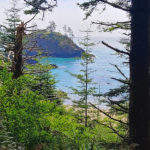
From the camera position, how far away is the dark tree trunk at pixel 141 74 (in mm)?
3631

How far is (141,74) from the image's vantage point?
364cm

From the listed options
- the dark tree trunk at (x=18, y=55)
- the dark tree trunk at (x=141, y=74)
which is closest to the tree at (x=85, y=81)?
the dark tree trunk at (x=18, y=55)

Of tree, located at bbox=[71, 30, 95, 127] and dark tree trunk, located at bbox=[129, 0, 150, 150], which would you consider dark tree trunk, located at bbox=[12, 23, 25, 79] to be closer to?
dark tree trunk, located at bbox=[129, 0, 150, 150]

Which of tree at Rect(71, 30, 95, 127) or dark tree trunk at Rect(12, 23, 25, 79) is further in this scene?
tree at Rect(71, 30, 95, 127)

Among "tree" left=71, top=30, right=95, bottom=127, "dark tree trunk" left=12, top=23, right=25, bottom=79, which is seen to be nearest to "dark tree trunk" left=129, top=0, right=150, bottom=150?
"dark tree trunk" left=12, top=23, right=25, bottom=79

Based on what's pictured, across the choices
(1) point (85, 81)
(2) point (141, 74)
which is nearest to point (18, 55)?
(2) point (141, 74)

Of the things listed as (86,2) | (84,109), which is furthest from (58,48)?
(86,2)

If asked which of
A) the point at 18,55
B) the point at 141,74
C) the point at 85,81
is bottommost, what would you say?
the point at 85,81

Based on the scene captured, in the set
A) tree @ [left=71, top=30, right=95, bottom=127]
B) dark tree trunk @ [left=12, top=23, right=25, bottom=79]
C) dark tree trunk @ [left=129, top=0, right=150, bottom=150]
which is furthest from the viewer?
tree @ [left=71, top=30, right=95, bottom=127]

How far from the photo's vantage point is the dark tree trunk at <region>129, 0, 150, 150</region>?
11.9 feet

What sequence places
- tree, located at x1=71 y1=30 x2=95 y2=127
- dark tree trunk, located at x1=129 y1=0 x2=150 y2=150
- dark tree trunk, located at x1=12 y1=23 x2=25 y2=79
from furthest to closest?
tree, located at x1=71 y1=30 x2=95 y2=127 → dark tree trunk, located at x1=12 y1=23 x2=25 y2=79 → dark tree trunk, located at x1=129 y1=0 x2=150 y2=150

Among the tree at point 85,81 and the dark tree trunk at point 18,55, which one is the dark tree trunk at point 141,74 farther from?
the tree at point 85,81

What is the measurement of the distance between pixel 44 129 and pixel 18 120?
1.74 ft

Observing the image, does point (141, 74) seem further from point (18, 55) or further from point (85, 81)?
point (85, 81)
